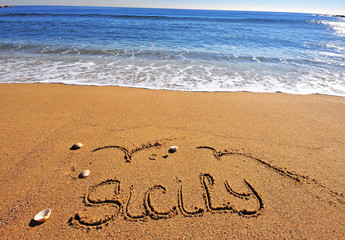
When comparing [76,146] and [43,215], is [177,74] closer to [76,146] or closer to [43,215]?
[76,146]

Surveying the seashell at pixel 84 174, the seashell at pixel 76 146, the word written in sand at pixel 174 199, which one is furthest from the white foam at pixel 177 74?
the seashell at pixel 84 174

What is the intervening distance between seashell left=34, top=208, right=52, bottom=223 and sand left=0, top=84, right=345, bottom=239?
0.05 m

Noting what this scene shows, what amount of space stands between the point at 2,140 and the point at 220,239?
11.6ft

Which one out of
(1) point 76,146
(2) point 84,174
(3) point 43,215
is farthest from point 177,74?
(3) point 43,215

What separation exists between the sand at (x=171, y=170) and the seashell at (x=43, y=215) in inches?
1.8

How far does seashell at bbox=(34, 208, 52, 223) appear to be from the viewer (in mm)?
1778

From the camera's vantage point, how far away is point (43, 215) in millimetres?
1830

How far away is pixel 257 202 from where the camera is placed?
205 centimetres

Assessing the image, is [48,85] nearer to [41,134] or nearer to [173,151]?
[41,134]

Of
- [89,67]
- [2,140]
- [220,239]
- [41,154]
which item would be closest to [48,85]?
[89,67]

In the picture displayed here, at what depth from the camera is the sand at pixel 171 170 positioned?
1.81m

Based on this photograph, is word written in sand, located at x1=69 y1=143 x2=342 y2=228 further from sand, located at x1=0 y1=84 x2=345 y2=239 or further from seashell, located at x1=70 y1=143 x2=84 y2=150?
seashell, located at x1=70 y1=143 x2=84 y2=150

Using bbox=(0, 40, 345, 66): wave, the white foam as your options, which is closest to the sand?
the white foam

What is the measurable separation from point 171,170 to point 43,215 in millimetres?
1474
